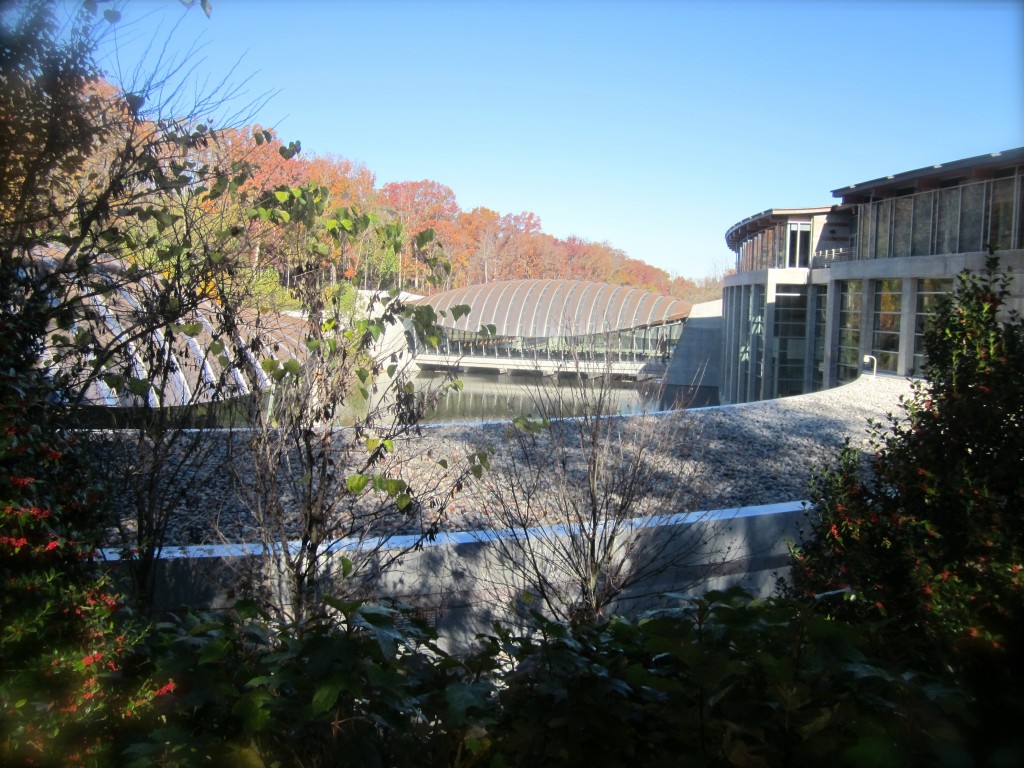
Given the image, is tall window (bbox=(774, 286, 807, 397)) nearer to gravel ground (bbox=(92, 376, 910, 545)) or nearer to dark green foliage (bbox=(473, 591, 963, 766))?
gravel ground (bbox=(92, 376, 910, 545))

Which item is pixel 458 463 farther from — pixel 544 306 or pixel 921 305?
pixel 544 306

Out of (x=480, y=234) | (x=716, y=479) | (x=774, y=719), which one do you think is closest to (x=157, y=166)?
(x=774, y=719)

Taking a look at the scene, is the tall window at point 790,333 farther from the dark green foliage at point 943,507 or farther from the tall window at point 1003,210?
the dark green foliage at point 943,507

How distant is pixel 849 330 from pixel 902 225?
3.59m

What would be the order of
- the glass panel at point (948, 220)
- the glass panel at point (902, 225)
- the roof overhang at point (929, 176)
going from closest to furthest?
1. the roof overhang at point (929, 176)
2. the glass panel at point (948, 220)
3. the glass panel at point (902, 225)

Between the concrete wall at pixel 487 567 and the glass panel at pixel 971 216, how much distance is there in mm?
16224

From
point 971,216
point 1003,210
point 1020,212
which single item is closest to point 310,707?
point 1020,212

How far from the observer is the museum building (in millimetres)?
19500

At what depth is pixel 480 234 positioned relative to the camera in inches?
1590

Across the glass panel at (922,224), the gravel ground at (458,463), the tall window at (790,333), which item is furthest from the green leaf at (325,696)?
the tall window at (790,333)

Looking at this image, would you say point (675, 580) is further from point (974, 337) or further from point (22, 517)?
point (22, 517)

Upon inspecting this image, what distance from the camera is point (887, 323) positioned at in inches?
902

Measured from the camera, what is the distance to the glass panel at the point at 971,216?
19812 millimetres

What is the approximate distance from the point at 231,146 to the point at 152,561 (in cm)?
287
